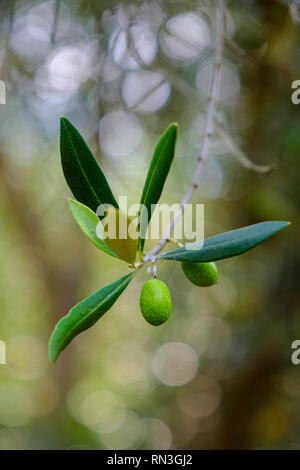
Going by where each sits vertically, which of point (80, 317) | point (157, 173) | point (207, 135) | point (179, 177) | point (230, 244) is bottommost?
point (80, 317)

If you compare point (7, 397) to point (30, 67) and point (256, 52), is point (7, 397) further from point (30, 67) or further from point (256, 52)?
point (256, 52)

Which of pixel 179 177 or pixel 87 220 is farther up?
pixel 179 177

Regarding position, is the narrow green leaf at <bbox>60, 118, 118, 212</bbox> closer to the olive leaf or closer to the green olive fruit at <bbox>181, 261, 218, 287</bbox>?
the olive leaf

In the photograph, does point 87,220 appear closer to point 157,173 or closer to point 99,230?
point 99,230

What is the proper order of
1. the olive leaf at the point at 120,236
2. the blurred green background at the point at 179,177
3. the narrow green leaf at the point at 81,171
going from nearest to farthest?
the olive leaf at the point at 120,236 < the narrow green leaf at the point at 81,171 < the blurred green background at the point at 179,177

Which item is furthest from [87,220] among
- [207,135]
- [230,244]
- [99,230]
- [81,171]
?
[207,135]

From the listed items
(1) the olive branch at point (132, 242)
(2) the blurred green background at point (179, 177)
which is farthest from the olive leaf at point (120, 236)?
(2) the blurred green background at point (179, 177)

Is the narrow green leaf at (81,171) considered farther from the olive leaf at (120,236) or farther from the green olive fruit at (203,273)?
the green olive fruit at (203,273)
